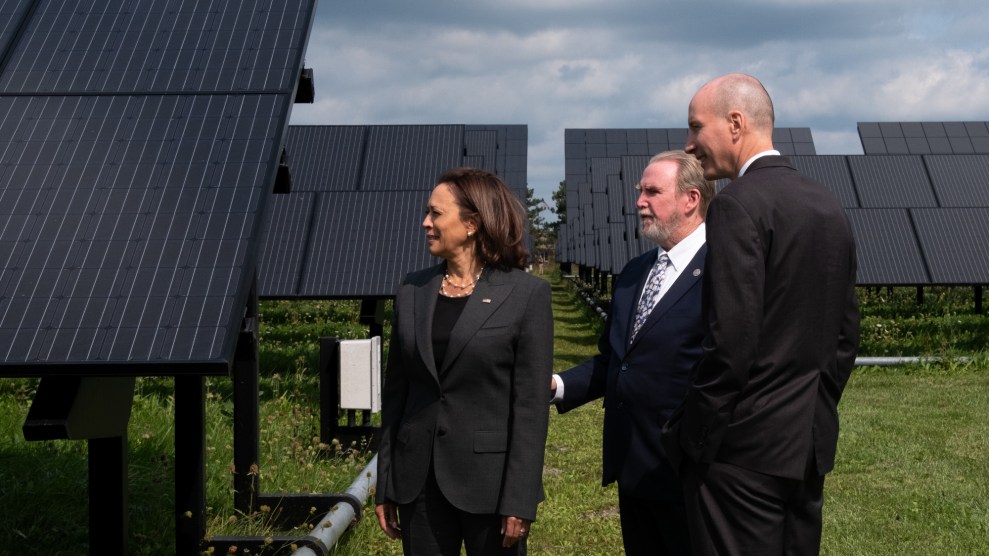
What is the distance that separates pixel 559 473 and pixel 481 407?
4.72 metres

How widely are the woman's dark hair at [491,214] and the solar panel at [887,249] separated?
31.9ft

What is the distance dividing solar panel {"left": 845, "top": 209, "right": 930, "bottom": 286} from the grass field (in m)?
1.42

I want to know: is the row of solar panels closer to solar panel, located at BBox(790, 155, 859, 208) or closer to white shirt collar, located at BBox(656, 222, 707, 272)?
solar panel, located at BBox(790, 155, 859, 208)

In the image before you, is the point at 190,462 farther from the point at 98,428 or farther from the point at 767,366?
the point at 767,366

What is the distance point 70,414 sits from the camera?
153 inches

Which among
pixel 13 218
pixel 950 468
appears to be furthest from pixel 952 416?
pixel 13 218

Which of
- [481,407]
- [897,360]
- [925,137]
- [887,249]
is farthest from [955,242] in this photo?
[925,137]

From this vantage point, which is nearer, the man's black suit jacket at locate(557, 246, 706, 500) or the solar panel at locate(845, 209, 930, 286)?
the man's black suit jacket at locate(557, 246, 706, 500)

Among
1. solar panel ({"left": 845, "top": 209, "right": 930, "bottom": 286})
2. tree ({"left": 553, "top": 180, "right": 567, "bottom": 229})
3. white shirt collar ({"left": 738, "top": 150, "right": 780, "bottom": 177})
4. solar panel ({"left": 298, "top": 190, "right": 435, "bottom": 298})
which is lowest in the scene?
white shirt collar ({"left": 738, "top": 150, "right": 780, "bottom": 177})

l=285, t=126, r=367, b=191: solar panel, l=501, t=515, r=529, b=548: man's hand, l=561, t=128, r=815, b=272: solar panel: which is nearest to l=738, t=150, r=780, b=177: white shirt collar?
l=501, t=515, r=529, b=548: man's hand

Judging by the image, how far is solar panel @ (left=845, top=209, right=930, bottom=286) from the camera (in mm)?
13844

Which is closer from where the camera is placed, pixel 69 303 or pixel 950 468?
pixel 69 303

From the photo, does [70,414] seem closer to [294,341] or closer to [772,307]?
[772,307]

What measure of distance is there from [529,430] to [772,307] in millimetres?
953
